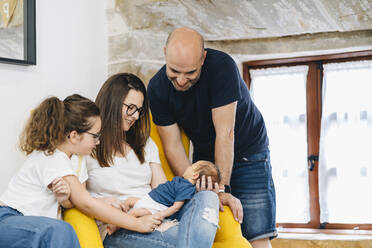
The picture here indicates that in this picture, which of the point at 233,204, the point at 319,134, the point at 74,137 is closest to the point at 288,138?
the point at 319,134

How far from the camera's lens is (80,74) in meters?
2.56

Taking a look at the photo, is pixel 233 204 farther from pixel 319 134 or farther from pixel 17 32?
pixel 319 134

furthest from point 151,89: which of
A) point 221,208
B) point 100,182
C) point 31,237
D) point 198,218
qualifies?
point 31,237

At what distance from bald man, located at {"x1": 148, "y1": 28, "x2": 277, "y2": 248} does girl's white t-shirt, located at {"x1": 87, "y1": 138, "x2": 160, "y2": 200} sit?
0.77ft

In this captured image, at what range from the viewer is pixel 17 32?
2176 mm

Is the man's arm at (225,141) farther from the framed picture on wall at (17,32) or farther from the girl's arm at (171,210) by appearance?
the framed picture on wall at (17,32)

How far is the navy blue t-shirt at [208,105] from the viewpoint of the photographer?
1.89 metres

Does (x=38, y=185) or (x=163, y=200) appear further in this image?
(x=163, y=200)

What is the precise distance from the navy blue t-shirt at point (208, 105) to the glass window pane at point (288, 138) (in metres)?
1.21

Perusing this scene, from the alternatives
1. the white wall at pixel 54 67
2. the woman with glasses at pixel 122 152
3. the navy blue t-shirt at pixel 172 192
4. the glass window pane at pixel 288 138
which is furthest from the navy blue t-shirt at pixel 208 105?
the glass window pane at pixel 288 138

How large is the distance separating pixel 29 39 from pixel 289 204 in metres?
2.13

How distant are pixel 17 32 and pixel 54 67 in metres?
0.28

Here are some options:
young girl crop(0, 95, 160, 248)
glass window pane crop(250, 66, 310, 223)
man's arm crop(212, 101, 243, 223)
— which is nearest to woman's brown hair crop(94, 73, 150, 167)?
young girl crop(0, 95, 160, 248)

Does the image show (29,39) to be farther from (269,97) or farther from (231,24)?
(269,97)
